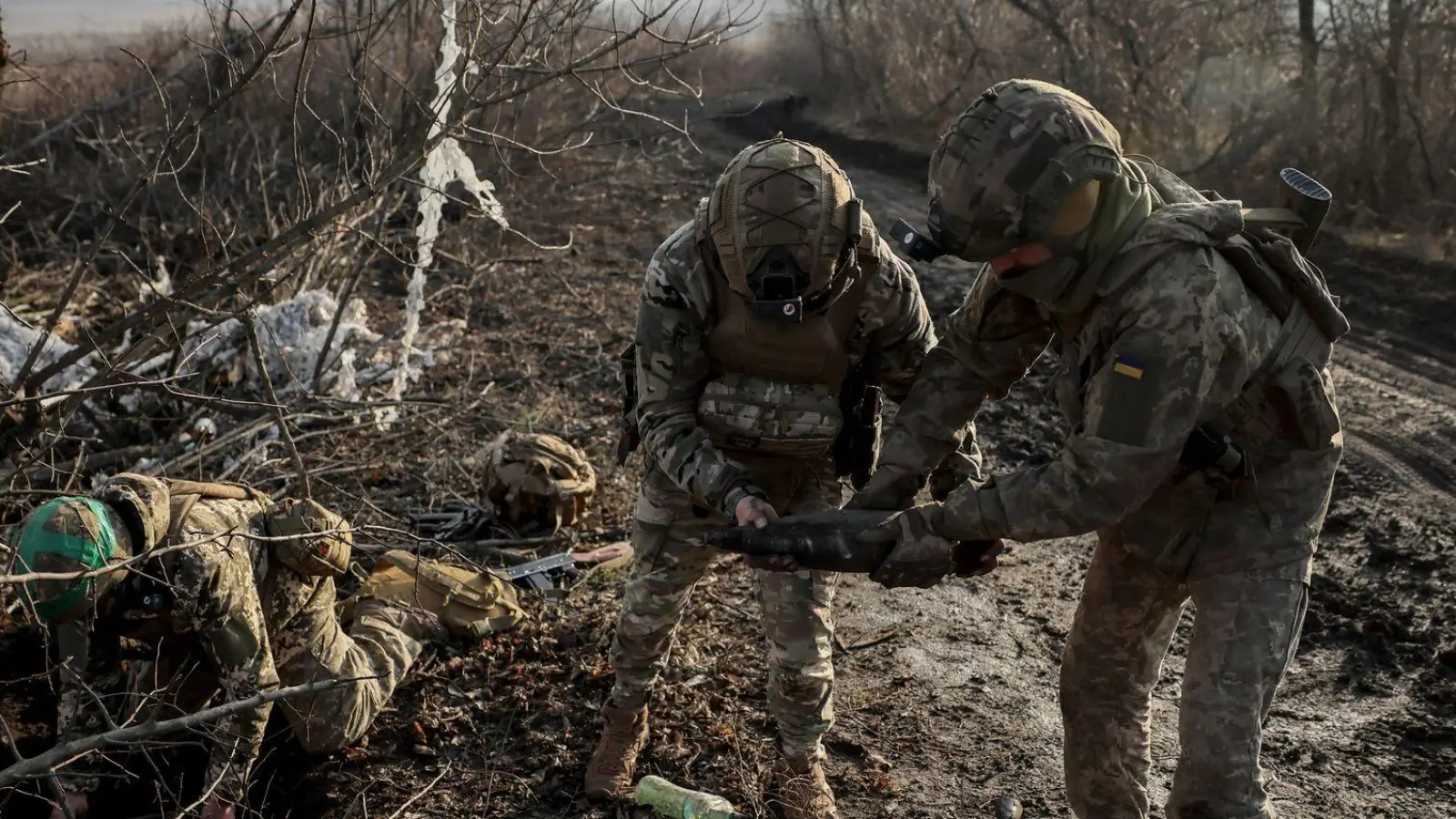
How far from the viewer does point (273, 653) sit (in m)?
3.77

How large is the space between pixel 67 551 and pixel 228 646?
1.72ft

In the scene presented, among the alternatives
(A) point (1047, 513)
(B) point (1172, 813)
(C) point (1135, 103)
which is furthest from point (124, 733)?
(C) point (1135, 103)

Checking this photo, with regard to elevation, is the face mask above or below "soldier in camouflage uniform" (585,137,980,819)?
above

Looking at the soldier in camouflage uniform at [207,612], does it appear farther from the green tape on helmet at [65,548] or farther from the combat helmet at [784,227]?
the combat helmet at [784,227]

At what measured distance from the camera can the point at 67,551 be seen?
9.73 feet

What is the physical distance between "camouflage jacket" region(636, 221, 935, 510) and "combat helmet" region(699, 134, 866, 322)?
16 centimetres

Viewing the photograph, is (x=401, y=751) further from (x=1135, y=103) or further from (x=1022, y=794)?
(x=1135, y=103)

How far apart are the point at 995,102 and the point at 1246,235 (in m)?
0.64

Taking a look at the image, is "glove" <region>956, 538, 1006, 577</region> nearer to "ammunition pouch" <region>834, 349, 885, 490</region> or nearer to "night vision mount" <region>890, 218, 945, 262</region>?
"ammunition pouch" <region>834, 349, 885, 490</region>

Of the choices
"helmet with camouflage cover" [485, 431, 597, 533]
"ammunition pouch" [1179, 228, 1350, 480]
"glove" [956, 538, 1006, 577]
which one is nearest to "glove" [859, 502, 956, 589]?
"glove" [956, 538, 1006, 577]

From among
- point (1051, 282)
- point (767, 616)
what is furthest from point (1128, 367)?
point (767, 616)

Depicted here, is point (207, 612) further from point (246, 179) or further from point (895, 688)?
point (246, 179)

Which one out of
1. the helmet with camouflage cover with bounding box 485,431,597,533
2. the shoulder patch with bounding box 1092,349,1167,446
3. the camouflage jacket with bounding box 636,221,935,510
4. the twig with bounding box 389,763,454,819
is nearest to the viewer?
the shoulder patch with bounding box 1092,349,1167,446

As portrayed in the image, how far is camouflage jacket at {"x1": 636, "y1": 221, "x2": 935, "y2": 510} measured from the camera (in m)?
3.16
